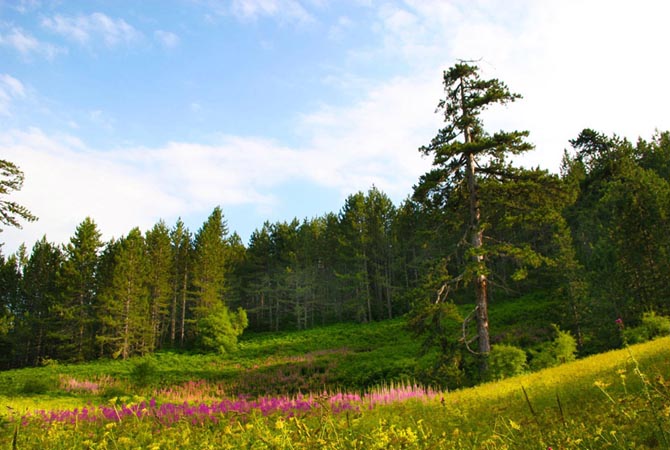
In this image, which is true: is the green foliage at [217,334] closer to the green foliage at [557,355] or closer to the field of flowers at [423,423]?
the green foliage at [557,355]

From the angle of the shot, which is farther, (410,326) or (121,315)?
(121,315)

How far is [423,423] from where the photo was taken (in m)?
5.52

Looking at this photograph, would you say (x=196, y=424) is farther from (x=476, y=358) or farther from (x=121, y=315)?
(x=121, y=315)

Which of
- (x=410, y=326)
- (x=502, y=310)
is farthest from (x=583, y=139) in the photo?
(x=410, y=326)

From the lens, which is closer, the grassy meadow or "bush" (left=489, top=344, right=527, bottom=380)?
the grassy meadow

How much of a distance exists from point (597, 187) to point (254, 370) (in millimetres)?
40168

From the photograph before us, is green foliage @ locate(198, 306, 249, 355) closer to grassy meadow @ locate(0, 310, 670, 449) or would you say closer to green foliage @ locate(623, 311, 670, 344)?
grassy meadow @ locate(0, 310, 670, 449)

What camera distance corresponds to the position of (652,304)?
21.2 meters

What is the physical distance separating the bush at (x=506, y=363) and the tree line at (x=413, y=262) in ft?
3.57

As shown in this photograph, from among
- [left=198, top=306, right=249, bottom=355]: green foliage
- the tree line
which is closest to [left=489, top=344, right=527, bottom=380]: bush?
the tree line

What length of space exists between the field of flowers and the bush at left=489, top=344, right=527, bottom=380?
4054mm

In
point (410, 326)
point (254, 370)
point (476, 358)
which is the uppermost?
point (410, 326)

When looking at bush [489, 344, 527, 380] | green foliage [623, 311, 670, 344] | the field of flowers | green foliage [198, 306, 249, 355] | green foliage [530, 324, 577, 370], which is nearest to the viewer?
the field of flowers

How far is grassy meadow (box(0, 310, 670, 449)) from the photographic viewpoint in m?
2.75
